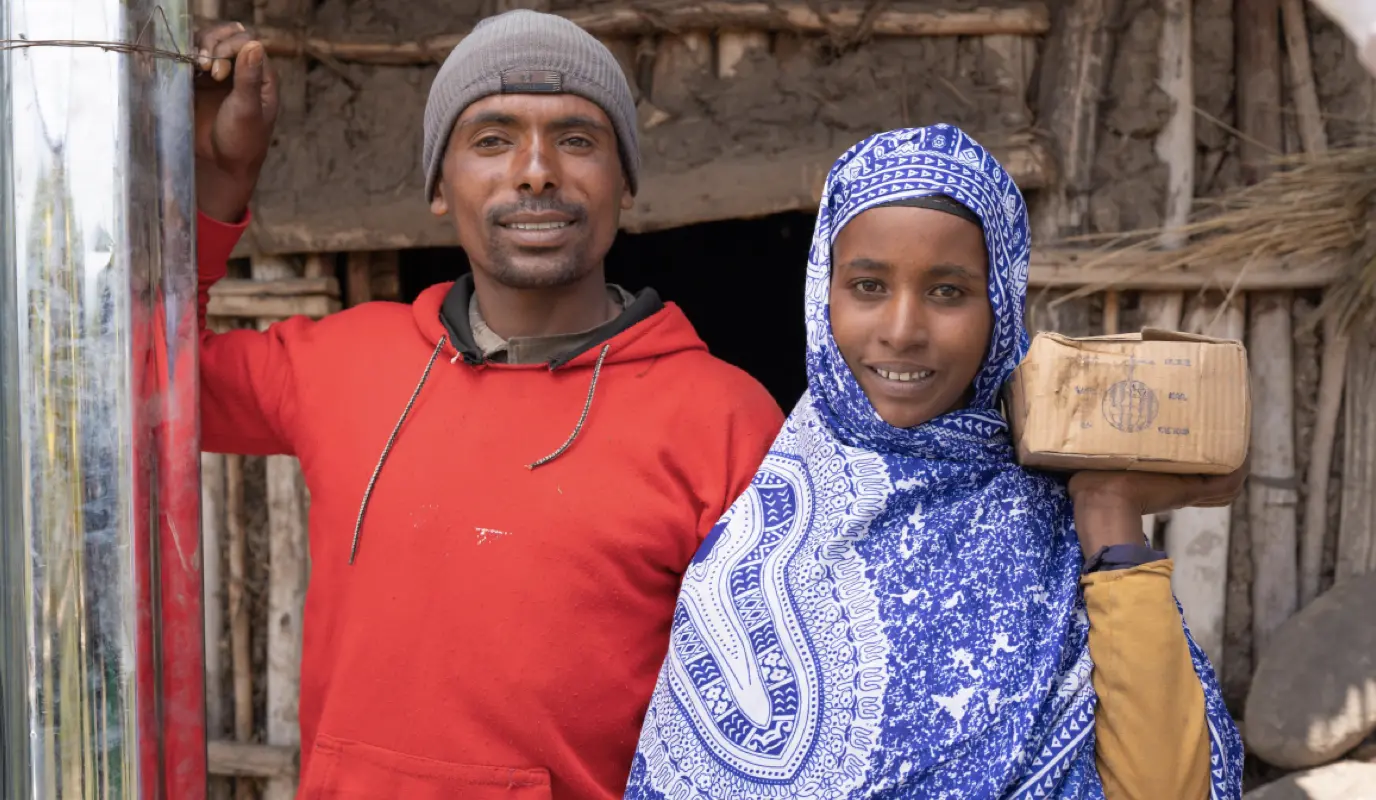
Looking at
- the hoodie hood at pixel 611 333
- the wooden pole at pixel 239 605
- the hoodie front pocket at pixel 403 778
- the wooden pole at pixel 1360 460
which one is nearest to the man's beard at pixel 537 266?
the hoodie hood at pixel 611 333

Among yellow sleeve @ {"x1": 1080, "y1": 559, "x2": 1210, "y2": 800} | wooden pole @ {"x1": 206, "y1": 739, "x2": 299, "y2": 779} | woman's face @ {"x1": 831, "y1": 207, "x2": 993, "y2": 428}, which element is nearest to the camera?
yellow sleeve @ {"x1": 1080, "y1": 559, "x2": 1210, "y2": 800}

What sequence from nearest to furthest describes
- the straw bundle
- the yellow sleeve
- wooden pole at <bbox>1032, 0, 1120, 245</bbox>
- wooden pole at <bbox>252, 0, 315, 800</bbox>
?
1. the yellow sleeve
2. the straw bundle
3. wooden pole at <bbox>1032, 0, 1120, 245</bbox>
4. wooden pole at <bbox>252, 0, 315, 800</bbox>

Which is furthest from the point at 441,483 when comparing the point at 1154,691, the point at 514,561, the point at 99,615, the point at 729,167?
the point at 729,167

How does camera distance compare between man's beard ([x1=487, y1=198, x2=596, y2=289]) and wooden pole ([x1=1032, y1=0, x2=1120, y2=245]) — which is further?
wooden pole ([x1=1032, y1=0, x2=1120, y2=245])

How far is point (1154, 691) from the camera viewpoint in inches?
64.8

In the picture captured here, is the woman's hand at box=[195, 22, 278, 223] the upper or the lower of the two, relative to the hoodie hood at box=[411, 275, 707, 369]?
upper

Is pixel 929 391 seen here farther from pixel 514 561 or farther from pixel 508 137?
pixel 508 137

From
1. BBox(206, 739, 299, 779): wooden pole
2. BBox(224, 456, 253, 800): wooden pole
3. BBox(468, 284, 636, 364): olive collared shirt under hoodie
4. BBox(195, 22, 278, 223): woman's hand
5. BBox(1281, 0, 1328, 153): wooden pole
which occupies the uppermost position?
BBox(1281, 0, 1328, 153): wooden pole

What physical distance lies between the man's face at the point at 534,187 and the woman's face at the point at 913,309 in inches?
17.7

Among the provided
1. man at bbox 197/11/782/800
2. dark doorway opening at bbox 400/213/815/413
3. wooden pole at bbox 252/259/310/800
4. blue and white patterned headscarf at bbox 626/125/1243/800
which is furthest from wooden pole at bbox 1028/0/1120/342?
dark doorway opening at bbox 400/213/815/413

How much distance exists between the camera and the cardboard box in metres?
1.69

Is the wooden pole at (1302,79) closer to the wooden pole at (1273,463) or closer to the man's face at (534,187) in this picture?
the wooden pole at (1273,463)

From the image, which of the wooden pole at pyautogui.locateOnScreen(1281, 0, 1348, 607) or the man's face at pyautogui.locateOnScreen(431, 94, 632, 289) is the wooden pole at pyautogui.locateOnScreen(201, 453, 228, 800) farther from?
the wooden pole at pyautogui.locateOnScreen(1281, 0, 1348, 607)

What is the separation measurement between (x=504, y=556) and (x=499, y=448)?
167 mm
